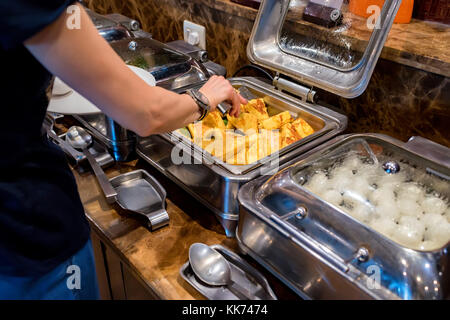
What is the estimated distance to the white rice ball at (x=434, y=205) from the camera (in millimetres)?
826

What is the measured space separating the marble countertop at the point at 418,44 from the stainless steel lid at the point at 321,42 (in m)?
0.02

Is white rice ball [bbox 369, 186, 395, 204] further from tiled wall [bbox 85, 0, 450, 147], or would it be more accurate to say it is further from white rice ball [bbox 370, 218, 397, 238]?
tiled wall [bbox 85, 0, 450, 147]

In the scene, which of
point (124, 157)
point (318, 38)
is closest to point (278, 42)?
point (318, 38)

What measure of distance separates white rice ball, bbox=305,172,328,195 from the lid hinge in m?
0.36

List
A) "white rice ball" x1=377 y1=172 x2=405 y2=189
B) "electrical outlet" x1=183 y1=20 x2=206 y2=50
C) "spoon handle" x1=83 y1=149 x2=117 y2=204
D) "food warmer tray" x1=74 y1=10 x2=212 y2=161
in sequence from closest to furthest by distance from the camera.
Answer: "white rice ball" x1=377 y1=172 x2=405 y2=189
"spoon handle" x1=83 y1=149 x2=117 y2=204
"food warmer tray" x1=74 y1=10 x2=212 y2=161
"electrical outlet" x1=183 y1=20 x2=206 y2=50

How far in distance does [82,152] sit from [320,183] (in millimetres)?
745

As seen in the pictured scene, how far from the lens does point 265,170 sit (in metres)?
→ 0.92

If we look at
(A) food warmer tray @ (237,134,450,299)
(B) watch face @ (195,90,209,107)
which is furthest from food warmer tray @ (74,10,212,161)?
(A) food warmer tray @ (237,134,450,299)

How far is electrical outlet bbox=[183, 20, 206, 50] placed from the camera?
1617 mm

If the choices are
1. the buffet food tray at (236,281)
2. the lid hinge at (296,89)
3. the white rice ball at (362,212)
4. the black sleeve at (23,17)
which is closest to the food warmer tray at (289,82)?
the lid hinge at (296,89)

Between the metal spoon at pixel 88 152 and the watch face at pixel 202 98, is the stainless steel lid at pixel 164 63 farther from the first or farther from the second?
the watch face at pixel 202 98

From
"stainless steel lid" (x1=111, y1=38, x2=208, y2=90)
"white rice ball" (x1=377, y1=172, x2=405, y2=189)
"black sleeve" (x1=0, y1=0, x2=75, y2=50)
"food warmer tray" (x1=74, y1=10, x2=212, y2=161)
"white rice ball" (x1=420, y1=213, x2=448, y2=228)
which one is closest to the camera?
"black sleeve" (x1=0, y1=0, x2=75, y2=50)

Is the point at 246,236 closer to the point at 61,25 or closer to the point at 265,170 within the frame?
the point at 265,170

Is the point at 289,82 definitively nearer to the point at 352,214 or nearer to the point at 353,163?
the point at 353,163
